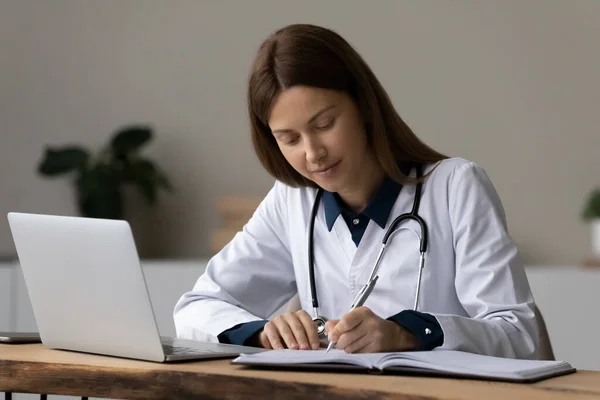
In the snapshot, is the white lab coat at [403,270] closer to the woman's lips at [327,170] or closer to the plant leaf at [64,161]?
the woman's lips at [327,170]

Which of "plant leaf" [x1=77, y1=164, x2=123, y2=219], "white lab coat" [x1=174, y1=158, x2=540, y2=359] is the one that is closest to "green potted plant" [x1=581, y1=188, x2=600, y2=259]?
"white lab coat" [x1=174, y1=158, x2=540, y2=359]

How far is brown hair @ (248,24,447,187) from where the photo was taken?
168 cm

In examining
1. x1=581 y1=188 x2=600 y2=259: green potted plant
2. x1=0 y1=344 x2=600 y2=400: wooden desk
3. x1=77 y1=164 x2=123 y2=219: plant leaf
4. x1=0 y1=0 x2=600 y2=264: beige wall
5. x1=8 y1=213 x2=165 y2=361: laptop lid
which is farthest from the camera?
x1=77 y1=164 x2=123 y2=219: plant leaf

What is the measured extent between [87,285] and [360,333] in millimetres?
410

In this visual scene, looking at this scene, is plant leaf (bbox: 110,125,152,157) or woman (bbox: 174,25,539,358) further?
plant leaf (bbox: 110,125,152,157)

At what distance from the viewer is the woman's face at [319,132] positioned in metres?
1.66

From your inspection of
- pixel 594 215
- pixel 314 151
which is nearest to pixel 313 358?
pixel 314 151

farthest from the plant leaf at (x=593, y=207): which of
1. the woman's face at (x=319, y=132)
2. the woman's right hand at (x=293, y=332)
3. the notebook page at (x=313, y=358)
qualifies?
the notebook page at (x=313, y=358)

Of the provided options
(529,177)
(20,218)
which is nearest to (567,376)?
(20,218)

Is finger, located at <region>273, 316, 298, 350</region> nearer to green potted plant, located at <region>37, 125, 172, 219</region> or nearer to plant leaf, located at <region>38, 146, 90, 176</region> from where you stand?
green potted plant, located at <region>37, 125, 172, 219</region>

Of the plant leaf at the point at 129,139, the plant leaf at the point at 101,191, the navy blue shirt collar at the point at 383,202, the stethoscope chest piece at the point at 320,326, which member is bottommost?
the plant leaf at the point at 101,191

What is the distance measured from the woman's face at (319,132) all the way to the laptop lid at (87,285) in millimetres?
443

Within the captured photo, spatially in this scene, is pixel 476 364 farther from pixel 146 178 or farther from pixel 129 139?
pixel 129 139

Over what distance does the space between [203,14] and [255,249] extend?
2.38 meters
